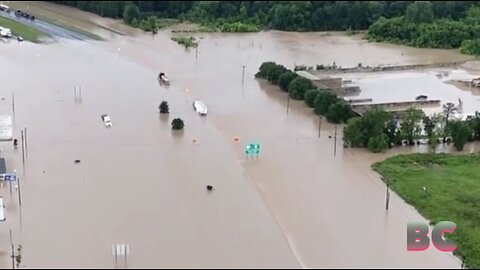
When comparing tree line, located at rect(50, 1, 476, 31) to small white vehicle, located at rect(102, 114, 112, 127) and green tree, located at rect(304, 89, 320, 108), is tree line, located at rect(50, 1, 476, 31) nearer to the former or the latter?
green tree, located at rect(304, 89, 320, 108)

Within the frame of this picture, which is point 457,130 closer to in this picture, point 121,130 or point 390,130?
point 390,130

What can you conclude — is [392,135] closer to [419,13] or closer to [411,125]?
[411,125]

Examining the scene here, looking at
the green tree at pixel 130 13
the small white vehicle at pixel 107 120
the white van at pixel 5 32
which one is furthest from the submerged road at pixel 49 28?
the small white vehicle at pixel 107 120

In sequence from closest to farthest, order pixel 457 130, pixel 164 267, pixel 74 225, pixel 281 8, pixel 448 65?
pixel 164 267 < pixel 74 225 < pixel 457 130 < pixel 448 65 < pixel 281 8

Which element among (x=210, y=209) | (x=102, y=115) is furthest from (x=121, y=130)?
(x=210, y=209)

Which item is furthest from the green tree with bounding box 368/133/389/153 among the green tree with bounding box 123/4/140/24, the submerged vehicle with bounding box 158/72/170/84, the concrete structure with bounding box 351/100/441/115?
the green tree with bounding box 123/4/140/24

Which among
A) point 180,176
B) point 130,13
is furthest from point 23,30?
point 180,176

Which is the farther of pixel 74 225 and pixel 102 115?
pixel 102 115
